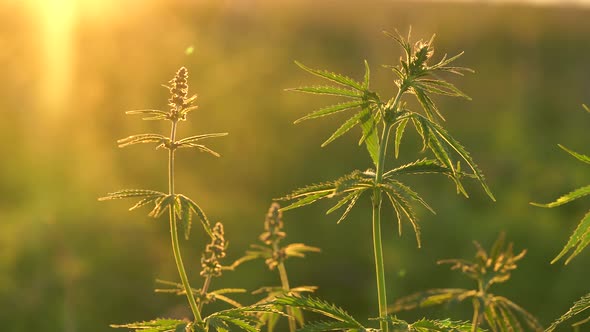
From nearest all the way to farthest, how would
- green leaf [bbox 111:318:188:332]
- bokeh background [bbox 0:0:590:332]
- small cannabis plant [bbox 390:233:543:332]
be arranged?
green leaf [bbox 111:318:188:332]
small cannabis plant [bbox 390:233:543:332]
bokeh background [bbox 0:0:590:332]

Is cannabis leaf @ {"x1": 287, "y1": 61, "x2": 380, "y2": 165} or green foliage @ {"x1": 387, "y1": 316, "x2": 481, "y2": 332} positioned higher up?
cannabis leaf @ {"x1": 287, "y1": 61, "x2": 380, "y2": 165}

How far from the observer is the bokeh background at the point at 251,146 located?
10594 millimetres

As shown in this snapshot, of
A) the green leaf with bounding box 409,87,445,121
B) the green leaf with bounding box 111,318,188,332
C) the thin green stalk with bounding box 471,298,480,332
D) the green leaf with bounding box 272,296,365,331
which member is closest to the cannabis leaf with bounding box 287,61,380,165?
the green leaf with bounding box 409,87,445,121

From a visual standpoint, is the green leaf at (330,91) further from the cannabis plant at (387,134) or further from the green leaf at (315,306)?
the green leaf at (315,306)

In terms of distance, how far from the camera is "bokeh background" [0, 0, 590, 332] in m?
10.6

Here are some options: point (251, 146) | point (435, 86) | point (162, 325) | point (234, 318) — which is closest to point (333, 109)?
point (435, 86)

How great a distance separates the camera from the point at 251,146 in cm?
1427

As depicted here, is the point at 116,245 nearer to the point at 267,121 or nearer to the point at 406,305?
the point at 267,121

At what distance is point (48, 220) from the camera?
11078 mm

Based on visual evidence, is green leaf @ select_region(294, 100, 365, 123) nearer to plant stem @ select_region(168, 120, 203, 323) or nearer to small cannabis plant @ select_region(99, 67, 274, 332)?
small cannabis plant @ select_region(99, 67, 274, 332)

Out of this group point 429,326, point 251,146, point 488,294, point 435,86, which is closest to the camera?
point 429,326

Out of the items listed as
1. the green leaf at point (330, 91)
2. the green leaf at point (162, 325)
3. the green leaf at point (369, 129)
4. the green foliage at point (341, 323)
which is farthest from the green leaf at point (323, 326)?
the green leaf at point (330, 91)

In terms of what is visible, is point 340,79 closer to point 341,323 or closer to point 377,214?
point 377,214

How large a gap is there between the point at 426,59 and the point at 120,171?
11.4 m
